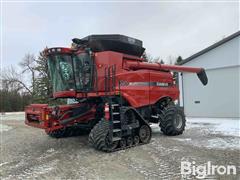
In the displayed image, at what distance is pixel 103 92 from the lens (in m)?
8.51

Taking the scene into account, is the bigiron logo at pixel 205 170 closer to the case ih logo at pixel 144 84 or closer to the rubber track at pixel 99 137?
the rubber track at pixel 99 137

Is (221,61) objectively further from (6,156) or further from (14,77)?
(14,77)

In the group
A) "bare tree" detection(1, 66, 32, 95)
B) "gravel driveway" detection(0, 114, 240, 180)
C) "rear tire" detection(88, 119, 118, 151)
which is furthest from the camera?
"bare tree" detection(1, 66, 32, 95)

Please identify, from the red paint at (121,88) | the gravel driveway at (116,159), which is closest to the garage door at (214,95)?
the red paint at (121,88)

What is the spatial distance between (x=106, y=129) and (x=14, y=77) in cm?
4588

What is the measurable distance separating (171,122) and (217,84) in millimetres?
6629

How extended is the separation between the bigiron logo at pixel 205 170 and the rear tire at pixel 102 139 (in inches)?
84.3

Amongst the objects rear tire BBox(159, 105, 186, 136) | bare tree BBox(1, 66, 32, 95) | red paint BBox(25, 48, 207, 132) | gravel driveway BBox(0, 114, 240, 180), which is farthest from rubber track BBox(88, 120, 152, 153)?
bare tree BBox(1, 66, 32, 95)

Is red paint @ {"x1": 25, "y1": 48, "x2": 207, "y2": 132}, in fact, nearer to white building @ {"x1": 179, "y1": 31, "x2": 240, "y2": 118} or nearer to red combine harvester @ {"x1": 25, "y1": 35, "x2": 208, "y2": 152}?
red combine harvester @ {"x1": 25, "y1": 35, "x2": 208, "y2": 152}

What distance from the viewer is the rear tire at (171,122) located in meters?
9.94

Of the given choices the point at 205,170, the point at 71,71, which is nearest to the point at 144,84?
the point at 71,71

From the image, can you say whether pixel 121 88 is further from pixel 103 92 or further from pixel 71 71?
pixel 71 71

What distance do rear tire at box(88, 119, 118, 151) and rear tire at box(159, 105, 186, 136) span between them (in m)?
2.90

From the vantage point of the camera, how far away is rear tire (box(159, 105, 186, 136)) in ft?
32.6
